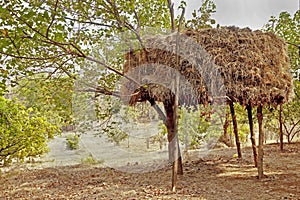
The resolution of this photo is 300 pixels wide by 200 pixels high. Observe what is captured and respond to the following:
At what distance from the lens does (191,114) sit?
32.6 feet

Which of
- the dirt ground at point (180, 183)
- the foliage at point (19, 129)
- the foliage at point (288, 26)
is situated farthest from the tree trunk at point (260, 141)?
the foliage at point (19, 129)

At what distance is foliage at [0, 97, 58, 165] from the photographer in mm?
4637

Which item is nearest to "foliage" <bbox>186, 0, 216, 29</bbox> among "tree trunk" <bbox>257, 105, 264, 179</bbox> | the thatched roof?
the thatched roof

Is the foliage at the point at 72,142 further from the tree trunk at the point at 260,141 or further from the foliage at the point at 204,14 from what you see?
the tree trunk at the point at 260,141

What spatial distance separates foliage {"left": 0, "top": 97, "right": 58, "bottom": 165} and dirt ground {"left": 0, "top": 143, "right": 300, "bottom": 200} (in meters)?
0.82

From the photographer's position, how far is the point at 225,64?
4664 millimetres

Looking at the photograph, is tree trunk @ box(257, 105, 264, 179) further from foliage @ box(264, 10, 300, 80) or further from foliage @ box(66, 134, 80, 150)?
foliage @ box(66, 134, 80, 150)

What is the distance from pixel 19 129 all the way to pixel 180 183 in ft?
9.78

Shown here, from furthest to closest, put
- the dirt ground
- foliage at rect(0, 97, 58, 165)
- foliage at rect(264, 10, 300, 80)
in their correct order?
foliage at rect(264, 10, 300, 80) → foliage at rect(0, 97, 58, 165) → the dirt ground

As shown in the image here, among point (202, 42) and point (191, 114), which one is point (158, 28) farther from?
point (191, 114)

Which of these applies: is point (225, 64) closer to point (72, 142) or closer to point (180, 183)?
point (180, 183)

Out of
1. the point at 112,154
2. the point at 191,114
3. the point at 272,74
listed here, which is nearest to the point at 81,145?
the point at 112,154

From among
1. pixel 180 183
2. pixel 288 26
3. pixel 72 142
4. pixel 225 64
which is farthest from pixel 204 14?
pixel 72 142

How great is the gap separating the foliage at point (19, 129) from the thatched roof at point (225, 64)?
2.13 meters
